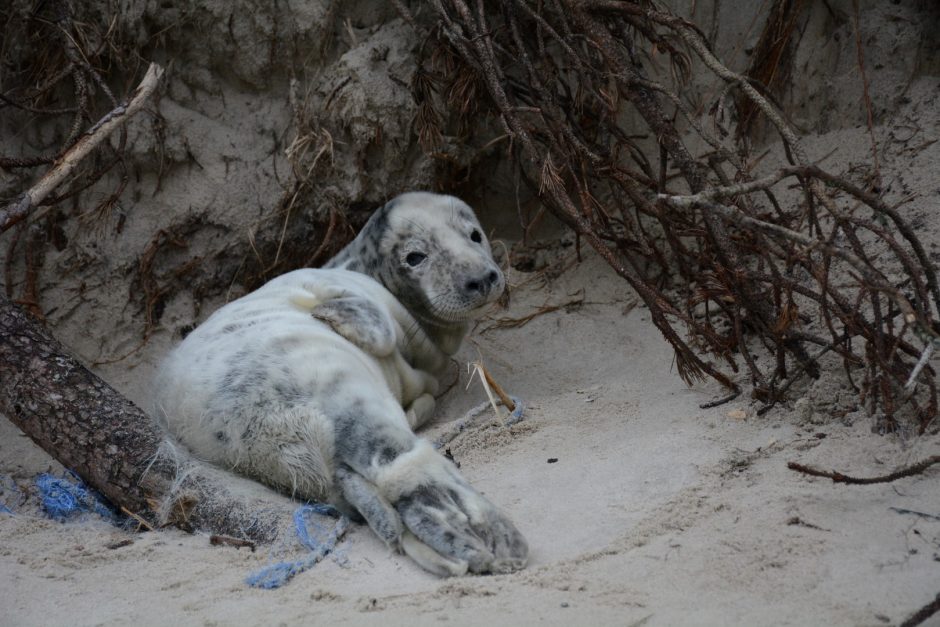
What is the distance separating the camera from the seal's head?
427cm

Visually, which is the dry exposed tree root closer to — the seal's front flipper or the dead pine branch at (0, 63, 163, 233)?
the seal's front flipper

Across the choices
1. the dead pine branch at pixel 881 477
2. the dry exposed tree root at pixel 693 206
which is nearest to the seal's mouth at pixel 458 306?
the dry exposed tree root at pixel 693 206

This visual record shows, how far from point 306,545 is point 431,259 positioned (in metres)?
1.78

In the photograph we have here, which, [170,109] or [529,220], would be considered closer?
[170,109]

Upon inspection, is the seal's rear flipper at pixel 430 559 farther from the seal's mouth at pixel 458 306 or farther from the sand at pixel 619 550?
the seal's mouth at pixel 458 306

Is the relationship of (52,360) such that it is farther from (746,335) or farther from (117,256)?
(746,335)

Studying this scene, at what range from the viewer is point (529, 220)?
18.1ft

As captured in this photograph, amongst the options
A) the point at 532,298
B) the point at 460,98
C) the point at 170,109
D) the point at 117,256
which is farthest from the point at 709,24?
the point at 117,256

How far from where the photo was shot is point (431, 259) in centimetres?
439

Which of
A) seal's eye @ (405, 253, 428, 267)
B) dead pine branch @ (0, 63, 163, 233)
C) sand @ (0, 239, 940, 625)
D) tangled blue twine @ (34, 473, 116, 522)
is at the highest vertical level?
dead pine branch @ (0, 63, 163, 233)

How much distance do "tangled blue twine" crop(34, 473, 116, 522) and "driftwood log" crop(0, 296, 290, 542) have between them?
0.09 m

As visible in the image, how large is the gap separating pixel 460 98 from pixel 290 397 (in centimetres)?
214

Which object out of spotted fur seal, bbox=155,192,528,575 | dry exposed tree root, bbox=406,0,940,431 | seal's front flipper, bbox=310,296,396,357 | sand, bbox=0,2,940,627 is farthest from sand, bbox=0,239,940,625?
seal's front flipper, bbox=310,296,396,357

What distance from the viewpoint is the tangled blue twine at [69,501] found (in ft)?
10.8
